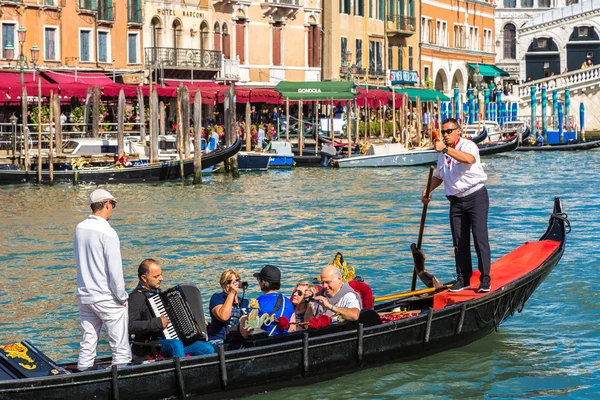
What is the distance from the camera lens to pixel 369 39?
38.6m

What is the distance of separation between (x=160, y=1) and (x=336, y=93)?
456 cm

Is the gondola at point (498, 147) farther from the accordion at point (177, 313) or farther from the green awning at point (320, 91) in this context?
the accordion at point (177, 313)

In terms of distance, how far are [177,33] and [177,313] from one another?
915 inches

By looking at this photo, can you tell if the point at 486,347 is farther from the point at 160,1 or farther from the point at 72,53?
the point at 160,1

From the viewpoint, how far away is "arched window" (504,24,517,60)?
54.7 metres

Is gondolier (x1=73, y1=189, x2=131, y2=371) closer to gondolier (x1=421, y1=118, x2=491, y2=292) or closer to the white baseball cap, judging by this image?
the white baseball cap

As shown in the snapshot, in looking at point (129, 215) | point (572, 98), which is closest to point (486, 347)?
point (129, 215)

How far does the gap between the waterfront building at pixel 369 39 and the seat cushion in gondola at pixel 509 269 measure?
25.0 meters

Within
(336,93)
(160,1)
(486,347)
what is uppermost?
(160,1)

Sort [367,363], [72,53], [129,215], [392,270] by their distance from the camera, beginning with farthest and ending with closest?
[72,53]
[129,215]
[392,270]
[367,363]

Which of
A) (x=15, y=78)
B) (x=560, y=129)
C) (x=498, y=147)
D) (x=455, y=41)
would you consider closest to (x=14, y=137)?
(x=15, y=78)

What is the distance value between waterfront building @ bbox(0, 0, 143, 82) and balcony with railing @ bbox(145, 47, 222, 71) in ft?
0.99

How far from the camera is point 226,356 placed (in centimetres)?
682

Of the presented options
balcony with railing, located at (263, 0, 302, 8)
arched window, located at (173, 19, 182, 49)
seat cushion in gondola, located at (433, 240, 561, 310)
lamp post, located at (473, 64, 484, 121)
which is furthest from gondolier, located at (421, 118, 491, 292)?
lamp post, located at (473, 64, 484, 121)
